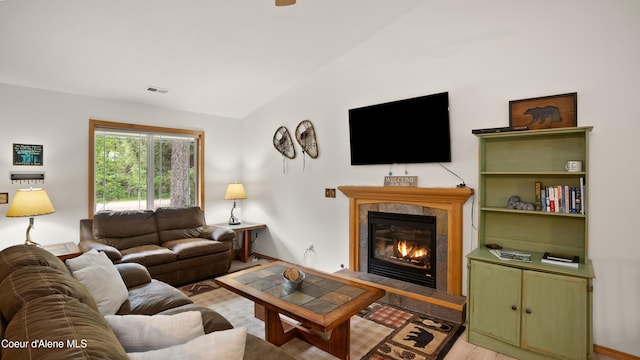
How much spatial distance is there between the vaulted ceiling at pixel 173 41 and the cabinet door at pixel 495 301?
8.86 ft

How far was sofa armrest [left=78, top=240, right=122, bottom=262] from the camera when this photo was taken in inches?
132

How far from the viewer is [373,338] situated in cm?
269

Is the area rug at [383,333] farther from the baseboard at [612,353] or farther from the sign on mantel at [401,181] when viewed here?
the sign on mantel at [401,181]

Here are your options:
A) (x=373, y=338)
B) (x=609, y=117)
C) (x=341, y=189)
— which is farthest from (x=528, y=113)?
(x=373, y=338)

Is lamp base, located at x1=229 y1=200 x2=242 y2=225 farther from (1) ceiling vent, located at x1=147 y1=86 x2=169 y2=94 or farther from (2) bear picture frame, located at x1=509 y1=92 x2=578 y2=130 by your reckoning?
(2) bear picture frame, located at x1=509 y1=92 x2=578 y2=130

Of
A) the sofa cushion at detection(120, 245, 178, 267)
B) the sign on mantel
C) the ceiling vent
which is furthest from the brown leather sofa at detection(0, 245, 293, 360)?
the ceiling vent

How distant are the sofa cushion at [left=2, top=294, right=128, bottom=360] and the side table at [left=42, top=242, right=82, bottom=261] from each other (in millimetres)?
2652

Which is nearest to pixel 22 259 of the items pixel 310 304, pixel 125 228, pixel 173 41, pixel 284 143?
pixel 310 304

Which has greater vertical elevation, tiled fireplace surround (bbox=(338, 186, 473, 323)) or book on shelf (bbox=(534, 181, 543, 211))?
book on shelf (bbox=(534, 181, 543, 211))

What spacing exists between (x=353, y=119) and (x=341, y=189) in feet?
2.87

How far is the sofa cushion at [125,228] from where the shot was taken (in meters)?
3.83

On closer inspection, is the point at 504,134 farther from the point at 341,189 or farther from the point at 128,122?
the point at 128,122

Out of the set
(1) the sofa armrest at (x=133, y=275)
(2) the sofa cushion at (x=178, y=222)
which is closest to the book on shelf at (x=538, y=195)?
(1) the sofa armrest at (x=133, y=275)

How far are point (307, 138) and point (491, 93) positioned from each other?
2340mm
